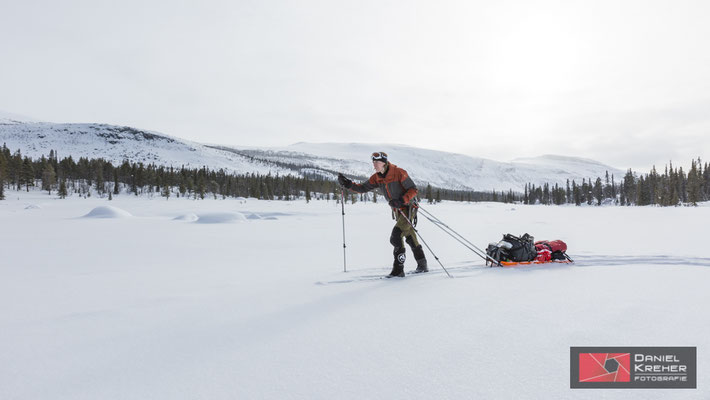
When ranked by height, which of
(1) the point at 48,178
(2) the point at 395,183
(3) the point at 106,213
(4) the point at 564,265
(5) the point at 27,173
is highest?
(5) the point at 27,173

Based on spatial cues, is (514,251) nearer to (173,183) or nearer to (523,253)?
(523,253)

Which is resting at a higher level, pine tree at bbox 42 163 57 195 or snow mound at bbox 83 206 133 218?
pine tree at bbox 42 163 57 195

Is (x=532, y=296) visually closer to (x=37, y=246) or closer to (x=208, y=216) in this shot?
(x=37, y=246)

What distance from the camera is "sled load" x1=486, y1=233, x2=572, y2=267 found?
6.96 meters

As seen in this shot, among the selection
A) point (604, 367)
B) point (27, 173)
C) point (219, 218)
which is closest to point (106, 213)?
point (219, 218)

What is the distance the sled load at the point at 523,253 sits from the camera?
22.9ft

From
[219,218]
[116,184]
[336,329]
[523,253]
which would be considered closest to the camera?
[336,329]

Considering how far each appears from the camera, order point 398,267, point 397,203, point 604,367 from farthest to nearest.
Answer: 1. point 397,203
2. point 398,267
3. point 604,367

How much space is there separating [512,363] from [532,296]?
6.92 feet

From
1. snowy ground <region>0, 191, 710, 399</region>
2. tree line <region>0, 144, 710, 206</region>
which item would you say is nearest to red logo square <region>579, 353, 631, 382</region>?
snowy ground <region>0, 191, 710, 399</region>

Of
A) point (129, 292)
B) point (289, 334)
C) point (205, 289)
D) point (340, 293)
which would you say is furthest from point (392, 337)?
point (129, 292)

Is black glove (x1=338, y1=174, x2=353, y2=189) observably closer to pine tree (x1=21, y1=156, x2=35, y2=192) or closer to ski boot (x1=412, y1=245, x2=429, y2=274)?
ski boot (x1=412, y1=245, x2=429, y2=274)

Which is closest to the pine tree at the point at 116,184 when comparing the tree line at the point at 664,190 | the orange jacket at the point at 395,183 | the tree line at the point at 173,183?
the tree line at the point at 173,183

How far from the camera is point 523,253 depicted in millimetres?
7008
